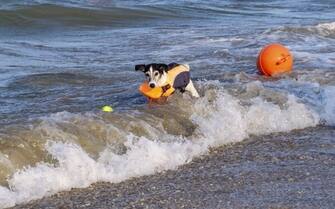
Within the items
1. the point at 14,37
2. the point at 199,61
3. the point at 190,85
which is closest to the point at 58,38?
the point at 14,37

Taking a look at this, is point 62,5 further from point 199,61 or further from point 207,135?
point 207,135

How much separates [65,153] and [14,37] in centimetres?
1092

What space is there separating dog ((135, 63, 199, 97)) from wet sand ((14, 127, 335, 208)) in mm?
1216

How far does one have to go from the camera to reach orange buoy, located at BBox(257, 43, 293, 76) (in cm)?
1128

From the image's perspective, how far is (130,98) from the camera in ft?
31.9

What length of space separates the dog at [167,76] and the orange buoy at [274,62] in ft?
8.00

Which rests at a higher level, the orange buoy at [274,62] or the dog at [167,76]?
the dog at [167,76]

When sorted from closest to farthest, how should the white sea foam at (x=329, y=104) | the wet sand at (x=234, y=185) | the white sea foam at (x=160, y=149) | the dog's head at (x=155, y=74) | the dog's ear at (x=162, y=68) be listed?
the wet sand at (x=234, y=185), the white sea foam at (x=160, y=149), the dog's head at (x=155, y=74), the dog's ear at (x=162, y=68), the white sea foam at (x=329, y=104)

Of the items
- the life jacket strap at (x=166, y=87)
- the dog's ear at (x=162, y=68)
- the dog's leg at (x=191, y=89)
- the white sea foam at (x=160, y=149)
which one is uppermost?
the dog's ear at (x=162, y=68)

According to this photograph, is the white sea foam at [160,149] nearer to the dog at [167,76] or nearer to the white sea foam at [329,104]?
the white sea foam at [329,104]

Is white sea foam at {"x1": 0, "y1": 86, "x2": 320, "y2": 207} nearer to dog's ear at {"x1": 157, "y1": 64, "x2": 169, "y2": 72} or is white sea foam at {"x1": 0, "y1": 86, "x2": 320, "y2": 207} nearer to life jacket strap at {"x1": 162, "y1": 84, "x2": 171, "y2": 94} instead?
life jacket strap at {"x1": 162, "y1": 84, "x2": 171, "y2": 94}

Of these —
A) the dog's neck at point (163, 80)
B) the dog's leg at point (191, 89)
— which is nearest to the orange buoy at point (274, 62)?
the dog's leg at point (191, 89)

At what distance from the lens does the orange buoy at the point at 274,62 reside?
11.3 m

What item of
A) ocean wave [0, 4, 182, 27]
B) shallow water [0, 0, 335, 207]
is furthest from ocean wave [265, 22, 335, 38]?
ocean wave [0, 4, 182, 27]
